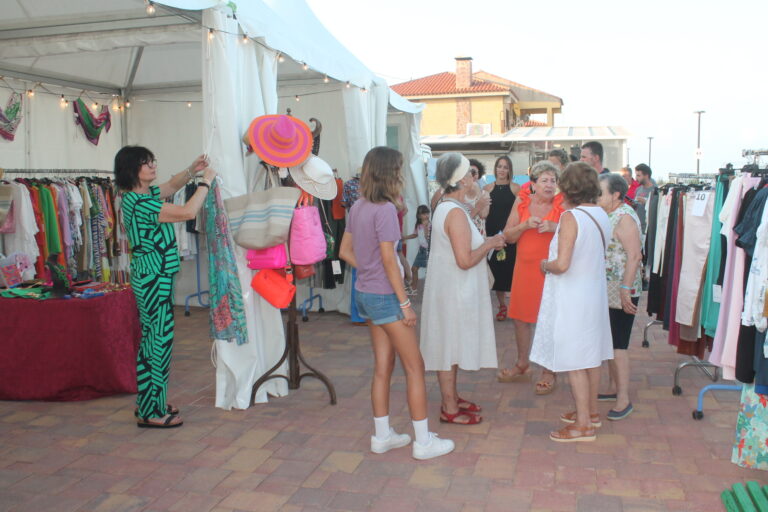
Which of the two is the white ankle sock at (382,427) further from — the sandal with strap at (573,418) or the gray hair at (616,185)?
the gray hair at (616,185)

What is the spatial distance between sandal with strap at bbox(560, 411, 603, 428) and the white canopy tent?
187cm

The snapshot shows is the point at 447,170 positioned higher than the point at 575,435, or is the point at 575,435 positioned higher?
the point at 447,170

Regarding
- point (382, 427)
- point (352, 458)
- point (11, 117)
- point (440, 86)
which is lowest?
point (352, 458)

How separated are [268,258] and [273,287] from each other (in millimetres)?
192

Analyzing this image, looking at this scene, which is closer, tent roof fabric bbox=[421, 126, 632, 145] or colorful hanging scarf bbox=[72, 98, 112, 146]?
colorful hanging scarf bbox=[72, 98, 112, 146]

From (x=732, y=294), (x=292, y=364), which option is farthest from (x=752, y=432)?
(x=292, y=364)

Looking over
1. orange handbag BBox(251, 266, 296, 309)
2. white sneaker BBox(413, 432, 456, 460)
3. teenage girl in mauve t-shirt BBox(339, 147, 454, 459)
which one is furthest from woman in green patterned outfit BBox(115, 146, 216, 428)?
white sneaker BBox(413, 432, 456, 460)

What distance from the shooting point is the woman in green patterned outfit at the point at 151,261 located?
3.82 meters

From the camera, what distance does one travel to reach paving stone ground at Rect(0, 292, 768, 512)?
306cm

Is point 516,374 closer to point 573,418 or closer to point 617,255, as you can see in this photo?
point 573,418

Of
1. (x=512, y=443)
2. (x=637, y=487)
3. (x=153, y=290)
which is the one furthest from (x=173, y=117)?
(x=637, y=487)

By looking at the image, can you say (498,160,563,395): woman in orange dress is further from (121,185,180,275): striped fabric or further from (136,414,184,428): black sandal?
(136,414,184,428): black sandal

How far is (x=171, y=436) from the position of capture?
12.8 feet

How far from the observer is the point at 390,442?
11.8 ft
